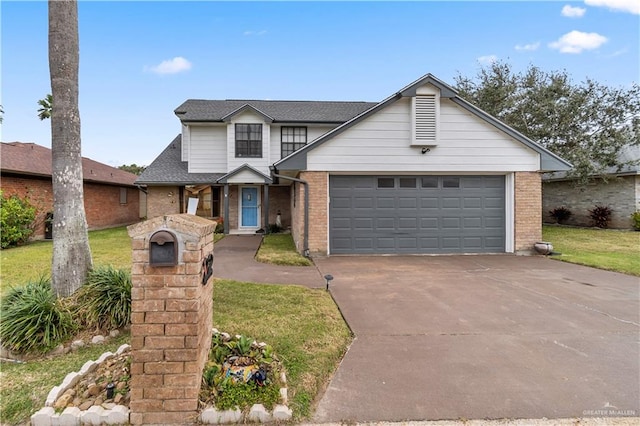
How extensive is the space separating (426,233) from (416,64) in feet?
33.9

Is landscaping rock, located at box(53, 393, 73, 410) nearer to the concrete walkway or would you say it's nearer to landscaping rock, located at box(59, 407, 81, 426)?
landscaping rock, located at box(59, 407, 81, 426)

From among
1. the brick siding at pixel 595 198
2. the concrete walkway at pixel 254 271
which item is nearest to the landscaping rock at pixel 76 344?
the concrete walkway at pixel 254 271

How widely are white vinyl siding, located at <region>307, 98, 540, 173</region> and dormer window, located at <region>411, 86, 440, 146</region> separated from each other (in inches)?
7.1

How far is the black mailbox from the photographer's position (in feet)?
7.22

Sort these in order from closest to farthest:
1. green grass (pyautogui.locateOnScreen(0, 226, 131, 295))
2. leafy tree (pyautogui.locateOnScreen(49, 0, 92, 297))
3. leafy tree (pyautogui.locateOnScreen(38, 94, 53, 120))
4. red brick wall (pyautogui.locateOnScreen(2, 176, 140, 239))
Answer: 1. leafy tree (pyautogui.locateOnScreen(49, 0, 92, 297))
2. green grass (pyautogui.locateOnScreen(0, 226, 131, 295))
3. red brick wall (pyautogui.locateOnScreen(2, 176, 140, 239))
4. leafy tree (pyautogui.locateOnScreen(38, 94, 53, 120))

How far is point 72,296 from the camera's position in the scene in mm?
3793

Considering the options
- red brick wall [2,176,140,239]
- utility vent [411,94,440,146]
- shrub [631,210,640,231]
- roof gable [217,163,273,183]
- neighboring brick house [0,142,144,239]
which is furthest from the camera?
shrub [631,210,640,231]

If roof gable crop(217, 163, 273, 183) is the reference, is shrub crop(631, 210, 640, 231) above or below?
below

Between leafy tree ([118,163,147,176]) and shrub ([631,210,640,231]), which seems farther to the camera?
leafy tree ([118,163,147,176])

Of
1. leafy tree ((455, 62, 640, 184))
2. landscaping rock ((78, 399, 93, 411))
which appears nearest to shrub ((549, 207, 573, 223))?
leafy tree ((455, 62, 640, 184))

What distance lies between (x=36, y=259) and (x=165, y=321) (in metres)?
8.91

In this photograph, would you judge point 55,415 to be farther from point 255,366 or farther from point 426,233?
point 426,233

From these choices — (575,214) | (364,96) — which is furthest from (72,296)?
(575,214)

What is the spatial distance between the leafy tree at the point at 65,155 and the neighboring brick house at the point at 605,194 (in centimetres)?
2040
